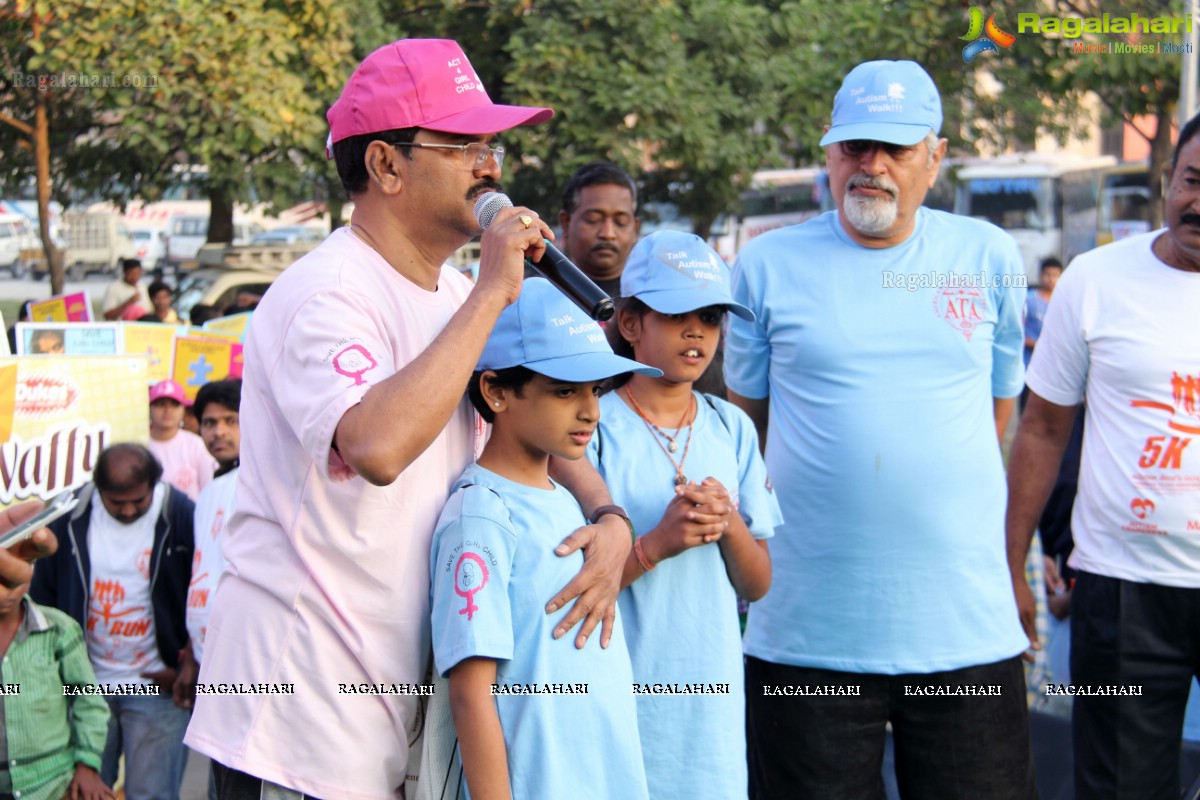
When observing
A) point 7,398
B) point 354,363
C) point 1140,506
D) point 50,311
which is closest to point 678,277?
point 354,363

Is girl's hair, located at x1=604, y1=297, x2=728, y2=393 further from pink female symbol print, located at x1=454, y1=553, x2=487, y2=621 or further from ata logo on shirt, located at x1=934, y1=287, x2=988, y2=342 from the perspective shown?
pink female symbol print, located at x1=454, y1=553, x2=487, y2=621

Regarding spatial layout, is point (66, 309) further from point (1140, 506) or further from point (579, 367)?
point (1140, 506)

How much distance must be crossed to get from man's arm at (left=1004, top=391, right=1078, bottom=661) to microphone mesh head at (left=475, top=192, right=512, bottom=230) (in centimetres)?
208

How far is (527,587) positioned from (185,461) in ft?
15.3

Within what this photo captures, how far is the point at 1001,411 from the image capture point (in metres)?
3.79

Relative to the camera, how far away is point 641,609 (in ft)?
9.77

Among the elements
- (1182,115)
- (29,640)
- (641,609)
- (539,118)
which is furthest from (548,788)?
(1182,115)

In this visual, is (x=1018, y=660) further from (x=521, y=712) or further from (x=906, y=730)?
(x=521, y=712)

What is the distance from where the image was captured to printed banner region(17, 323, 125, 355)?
20.5 feet

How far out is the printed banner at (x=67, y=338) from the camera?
625 centimetres

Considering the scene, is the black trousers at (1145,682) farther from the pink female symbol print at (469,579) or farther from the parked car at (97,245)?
the parked car at (97,245)

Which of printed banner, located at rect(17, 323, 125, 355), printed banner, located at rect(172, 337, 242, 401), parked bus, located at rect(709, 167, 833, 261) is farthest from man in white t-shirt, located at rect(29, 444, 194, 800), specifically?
parked bus, located at rect(709, 167, 833, 261)

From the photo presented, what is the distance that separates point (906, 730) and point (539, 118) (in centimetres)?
188

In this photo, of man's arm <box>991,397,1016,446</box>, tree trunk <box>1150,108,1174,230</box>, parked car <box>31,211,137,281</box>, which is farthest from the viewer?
parked car <box>31,211,137,281</box>
